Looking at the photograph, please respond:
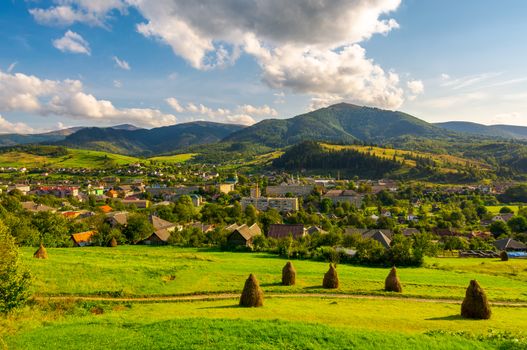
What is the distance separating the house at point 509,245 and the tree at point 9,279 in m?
90.2

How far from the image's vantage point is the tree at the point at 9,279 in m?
20.2

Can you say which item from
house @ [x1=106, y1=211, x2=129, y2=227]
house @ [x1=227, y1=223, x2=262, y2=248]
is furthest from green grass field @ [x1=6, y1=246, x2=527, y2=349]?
house @ [x1=106, y1=211, x2=129, y2=227]

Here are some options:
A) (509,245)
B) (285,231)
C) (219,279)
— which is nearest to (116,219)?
(285,231)

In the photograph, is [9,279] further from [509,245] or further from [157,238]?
[509,245]

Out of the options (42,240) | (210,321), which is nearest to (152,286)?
(210,321)

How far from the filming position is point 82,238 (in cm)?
6481

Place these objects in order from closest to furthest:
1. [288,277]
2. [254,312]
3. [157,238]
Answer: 1. [254,312]
2. [288,277]
3. [157,238]

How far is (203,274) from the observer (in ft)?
120

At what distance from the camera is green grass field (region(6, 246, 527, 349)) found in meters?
16.6

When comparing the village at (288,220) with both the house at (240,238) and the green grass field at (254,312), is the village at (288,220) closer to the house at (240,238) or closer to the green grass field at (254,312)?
the house at (240,238)

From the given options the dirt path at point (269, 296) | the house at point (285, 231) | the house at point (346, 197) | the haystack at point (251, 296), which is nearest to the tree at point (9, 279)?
the dirt path at point (269, 296)

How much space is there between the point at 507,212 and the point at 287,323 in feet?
428

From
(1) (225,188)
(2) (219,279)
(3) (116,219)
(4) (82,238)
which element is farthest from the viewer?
(1) (225,188)

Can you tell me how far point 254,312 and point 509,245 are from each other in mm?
79209
